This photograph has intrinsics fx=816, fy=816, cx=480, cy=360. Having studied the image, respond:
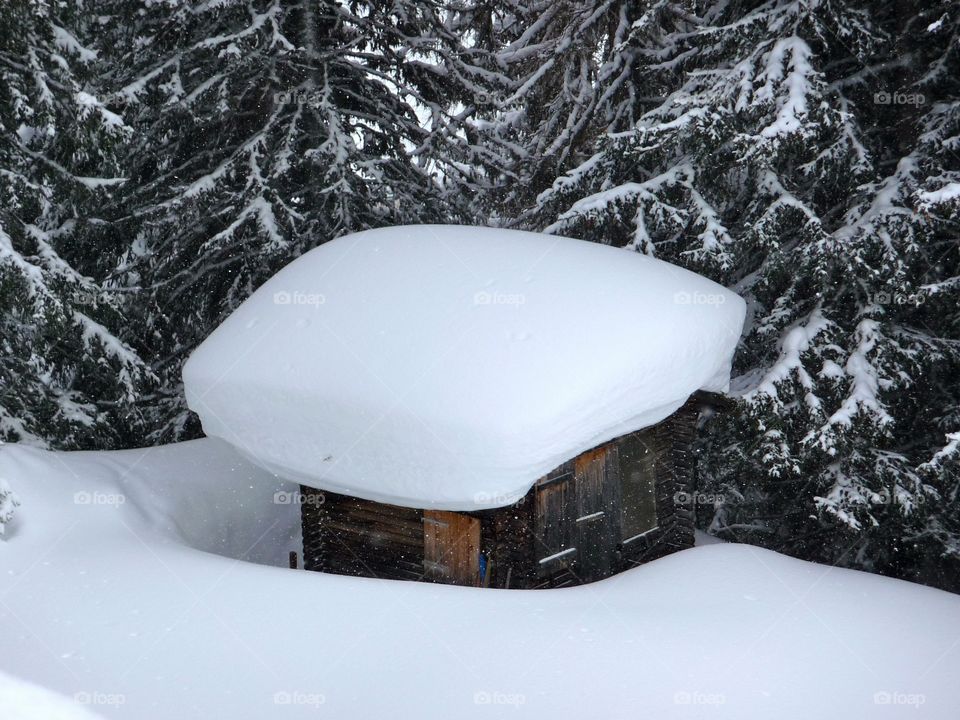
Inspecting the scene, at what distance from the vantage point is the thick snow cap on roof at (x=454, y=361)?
7.04 metres

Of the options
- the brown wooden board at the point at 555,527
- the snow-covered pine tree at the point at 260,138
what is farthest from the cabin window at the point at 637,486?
the snow-covered pine tree at the point at 260,138

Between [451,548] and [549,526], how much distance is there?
1.03 m

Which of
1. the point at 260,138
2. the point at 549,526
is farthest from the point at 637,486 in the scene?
the point at 260,138

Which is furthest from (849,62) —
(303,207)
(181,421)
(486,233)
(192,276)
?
(181,421)

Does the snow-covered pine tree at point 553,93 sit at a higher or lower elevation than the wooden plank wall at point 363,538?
higher

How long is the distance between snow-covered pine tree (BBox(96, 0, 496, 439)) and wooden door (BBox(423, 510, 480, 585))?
517cm

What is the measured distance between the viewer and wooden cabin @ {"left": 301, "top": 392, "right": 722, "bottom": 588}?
8.07 meters

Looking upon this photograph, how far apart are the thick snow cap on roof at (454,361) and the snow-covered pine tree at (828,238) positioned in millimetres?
1331

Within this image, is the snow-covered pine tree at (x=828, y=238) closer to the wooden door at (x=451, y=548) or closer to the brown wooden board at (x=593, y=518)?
the brown wooden board at (x=593, y=518)

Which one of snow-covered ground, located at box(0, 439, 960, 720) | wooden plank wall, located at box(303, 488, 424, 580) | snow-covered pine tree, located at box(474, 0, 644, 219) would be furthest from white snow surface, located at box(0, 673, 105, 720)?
snow-covered pine tree, located at box(474, 0, 644, 219)

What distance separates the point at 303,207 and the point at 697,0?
24.3 ft

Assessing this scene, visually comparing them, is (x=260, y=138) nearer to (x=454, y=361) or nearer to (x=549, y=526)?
(x=454, y=361)

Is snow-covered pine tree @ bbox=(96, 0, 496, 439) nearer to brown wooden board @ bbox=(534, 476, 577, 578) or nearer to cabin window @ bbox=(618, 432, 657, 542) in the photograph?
cabin window @ bbox=(618, 432, 657, 542)

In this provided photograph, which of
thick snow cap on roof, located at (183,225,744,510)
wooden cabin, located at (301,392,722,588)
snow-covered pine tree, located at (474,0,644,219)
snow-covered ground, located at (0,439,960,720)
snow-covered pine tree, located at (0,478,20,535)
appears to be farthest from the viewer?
snow-covered pine tree, located at (474,0,644,219)
